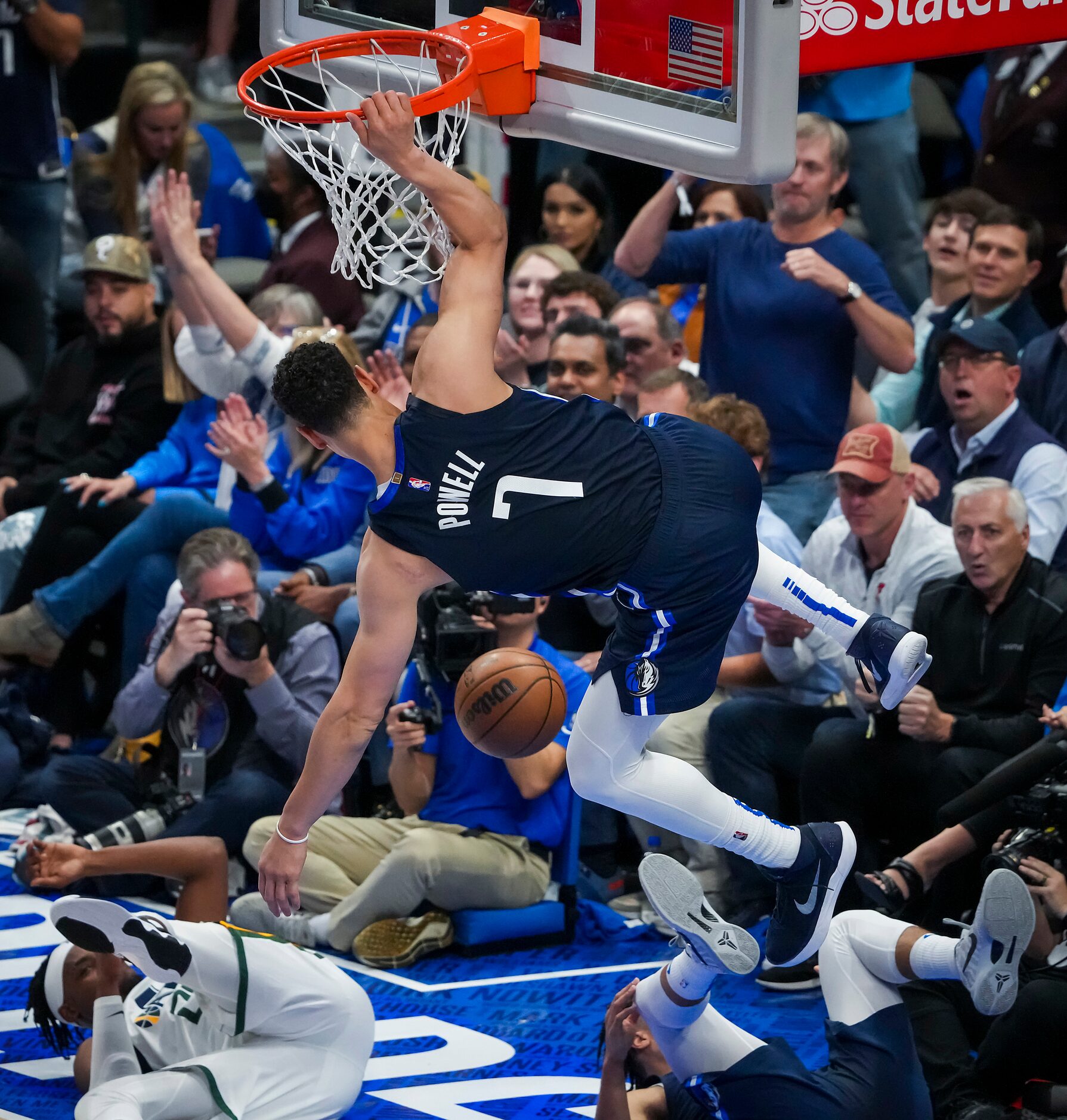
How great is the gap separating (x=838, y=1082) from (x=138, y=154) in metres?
8.00

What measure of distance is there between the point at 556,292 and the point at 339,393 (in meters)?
4.00

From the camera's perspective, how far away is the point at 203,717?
763 cm

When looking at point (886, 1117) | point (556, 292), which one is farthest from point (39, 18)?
point (886, 1117)

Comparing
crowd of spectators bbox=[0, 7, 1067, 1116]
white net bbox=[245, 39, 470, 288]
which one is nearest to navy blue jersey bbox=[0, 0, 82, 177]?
crowd of spectators bbox=[0, 7, 1067, 1116]

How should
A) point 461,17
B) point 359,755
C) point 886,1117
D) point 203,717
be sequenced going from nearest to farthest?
point 886,1117, point 359,755, point 461,17, point 203,717

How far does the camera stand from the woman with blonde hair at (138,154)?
10.4 metres

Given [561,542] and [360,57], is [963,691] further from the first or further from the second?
[360,57]

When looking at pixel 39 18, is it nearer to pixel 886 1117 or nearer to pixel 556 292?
pixel 556 292

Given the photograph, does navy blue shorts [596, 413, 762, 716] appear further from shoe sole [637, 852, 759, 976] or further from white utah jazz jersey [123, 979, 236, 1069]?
white utah jazz jersey [123, 979, 236, 1069]

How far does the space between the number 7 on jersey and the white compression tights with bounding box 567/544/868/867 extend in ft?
2.11

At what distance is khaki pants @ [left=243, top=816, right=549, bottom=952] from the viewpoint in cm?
685

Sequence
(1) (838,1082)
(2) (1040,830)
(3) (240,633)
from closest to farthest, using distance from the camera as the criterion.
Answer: (1) (838,1082) < (2) (1040,830) < (3) (240,633)

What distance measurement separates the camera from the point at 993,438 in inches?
300

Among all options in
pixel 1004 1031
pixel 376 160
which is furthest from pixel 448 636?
pixel 1004 1031
